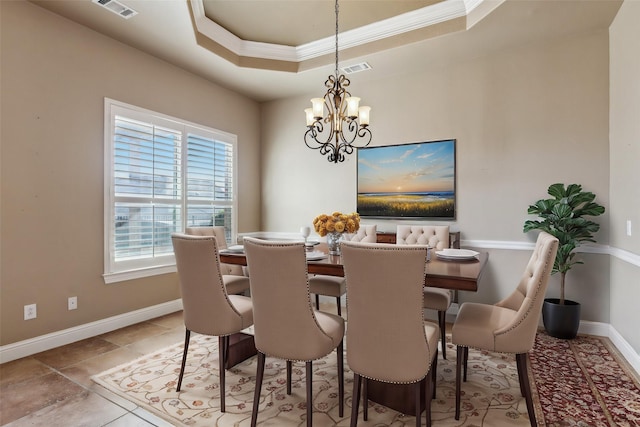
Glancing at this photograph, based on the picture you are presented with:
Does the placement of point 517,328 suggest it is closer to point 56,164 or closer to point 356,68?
point 356,68

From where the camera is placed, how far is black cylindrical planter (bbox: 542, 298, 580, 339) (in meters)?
3.05

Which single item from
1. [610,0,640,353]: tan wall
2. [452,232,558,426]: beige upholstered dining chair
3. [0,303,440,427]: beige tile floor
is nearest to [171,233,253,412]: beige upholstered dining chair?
[0,303,440,427]: beige tile floor

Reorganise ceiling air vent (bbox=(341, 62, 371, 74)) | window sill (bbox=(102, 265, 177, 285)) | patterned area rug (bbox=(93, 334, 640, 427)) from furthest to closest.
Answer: ceiling air vent (bbox=(341, 62, 371, 74)), window sill (bbox=(102, 265, 177, 285)), patterned area rug (bbox=(93, 334, 640, 427))

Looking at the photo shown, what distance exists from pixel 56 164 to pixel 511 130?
4378mm

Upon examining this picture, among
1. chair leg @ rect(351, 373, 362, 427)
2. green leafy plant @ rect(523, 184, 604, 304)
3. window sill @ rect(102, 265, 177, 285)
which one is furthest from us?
window sill @ rect(102, 265, 177, 285)

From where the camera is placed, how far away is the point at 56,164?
2.95 meters

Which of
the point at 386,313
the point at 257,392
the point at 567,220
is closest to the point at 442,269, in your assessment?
the point at 386,313

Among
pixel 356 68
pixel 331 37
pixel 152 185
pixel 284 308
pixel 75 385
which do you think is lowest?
pixel 75 385

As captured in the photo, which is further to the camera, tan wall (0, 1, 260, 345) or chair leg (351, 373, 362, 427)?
tan wall (0, 1, 260, 345)

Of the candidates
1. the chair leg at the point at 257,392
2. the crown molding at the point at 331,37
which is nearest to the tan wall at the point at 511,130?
the crown molding at the point at 331,37

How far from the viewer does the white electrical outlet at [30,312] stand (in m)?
2.77

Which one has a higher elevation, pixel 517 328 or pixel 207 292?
pixel 207 292

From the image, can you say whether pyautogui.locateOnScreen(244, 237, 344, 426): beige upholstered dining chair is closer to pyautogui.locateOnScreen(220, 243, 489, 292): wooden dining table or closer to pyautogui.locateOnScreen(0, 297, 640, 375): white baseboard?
pyautogui.locateOnScreen(220, 243, 489, 292): wooden dining table

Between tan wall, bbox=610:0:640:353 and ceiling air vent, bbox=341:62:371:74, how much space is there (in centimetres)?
224
